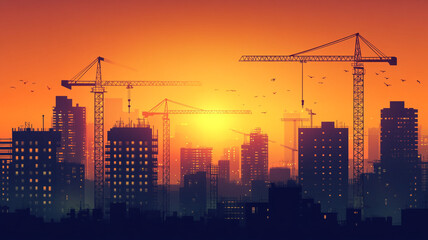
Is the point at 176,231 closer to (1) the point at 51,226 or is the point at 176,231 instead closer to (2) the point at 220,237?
(2) the point at 220,237

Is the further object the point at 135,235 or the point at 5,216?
the point at 5,216

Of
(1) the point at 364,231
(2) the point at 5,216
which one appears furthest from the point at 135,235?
(1) the point at 364,231

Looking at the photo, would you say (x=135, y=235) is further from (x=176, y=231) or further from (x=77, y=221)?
(x=77, y=221)

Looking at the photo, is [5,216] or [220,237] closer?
[220,237]

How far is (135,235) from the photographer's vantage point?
176125 mm

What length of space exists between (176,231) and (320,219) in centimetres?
2928

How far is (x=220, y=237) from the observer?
582 ft

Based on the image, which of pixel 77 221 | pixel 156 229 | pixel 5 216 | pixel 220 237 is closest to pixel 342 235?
pixel 220 237

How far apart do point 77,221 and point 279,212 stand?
1744 inches

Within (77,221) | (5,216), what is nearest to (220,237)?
(77,221)

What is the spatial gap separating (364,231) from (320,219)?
9.39 meters

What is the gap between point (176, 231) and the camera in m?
182

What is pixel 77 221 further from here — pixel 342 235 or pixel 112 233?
pixel 342 235

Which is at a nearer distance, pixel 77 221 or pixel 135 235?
pixel 135 235
